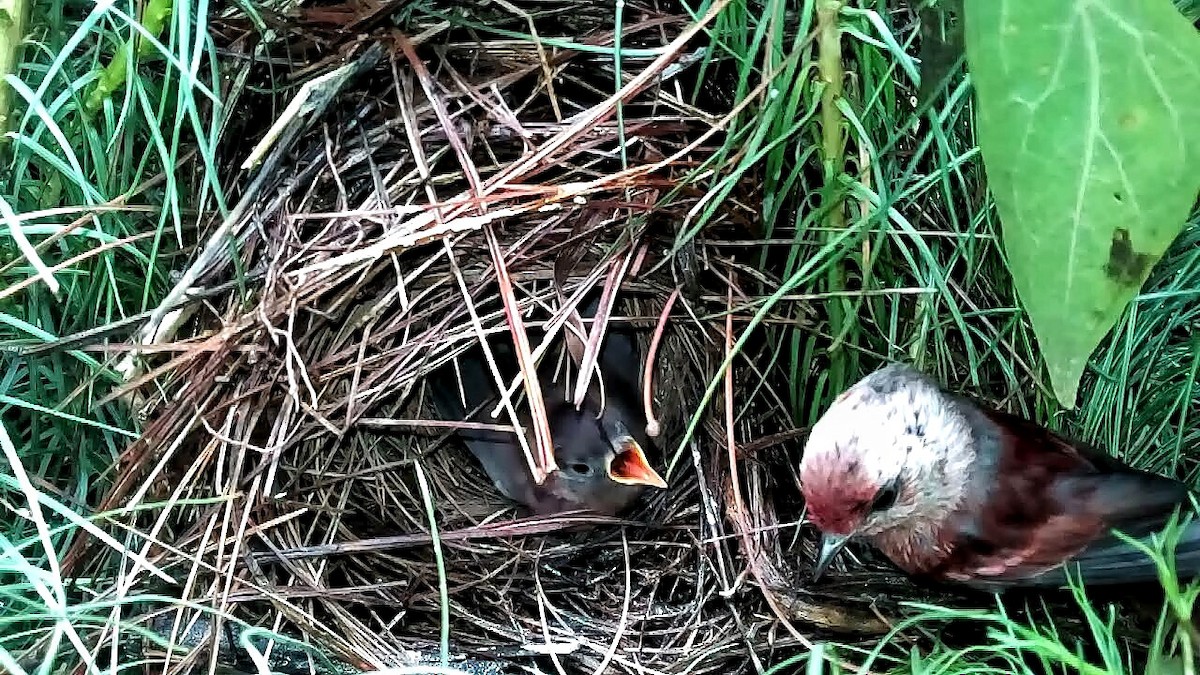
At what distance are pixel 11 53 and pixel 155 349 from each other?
0.47 metres

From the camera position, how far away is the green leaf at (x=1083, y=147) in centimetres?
61

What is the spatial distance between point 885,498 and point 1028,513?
27cm

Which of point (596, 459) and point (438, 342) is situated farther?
point (596, 459)

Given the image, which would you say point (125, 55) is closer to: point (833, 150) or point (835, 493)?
point (833, 150)

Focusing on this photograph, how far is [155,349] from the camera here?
142 cm

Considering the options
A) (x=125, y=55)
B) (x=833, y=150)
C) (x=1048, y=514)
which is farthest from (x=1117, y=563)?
(x=125, y=55)

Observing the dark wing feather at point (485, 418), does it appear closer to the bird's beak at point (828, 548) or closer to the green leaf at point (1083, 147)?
the bird's beak at point (828, 548)

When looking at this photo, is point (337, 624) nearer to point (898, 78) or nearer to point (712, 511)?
point (712, 511)

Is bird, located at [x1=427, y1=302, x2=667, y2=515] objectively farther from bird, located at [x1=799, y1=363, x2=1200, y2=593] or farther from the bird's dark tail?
the bird's dark tail

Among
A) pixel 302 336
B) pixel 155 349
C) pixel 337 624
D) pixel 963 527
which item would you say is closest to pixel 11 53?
pixel 155 349

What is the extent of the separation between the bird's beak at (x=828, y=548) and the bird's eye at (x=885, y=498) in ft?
0.28

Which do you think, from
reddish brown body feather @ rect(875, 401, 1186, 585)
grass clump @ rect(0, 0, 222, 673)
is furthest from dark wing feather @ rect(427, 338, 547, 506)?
reddish brown body feather @ rect(875, 401, 1186, 585)

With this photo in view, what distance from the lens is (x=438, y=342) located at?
160 centimetres

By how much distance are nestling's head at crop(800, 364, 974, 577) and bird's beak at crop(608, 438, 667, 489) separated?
0.34 meters
